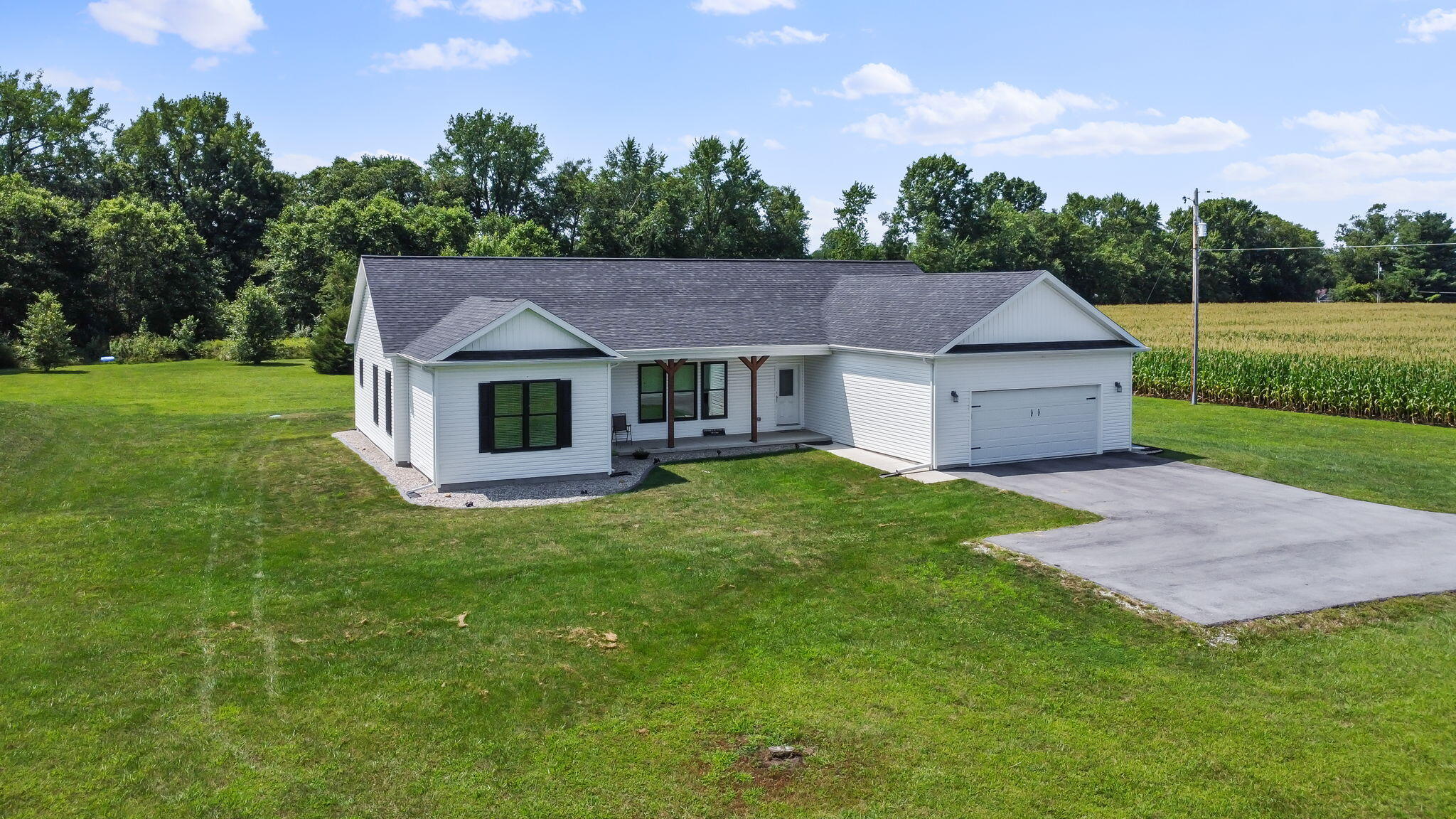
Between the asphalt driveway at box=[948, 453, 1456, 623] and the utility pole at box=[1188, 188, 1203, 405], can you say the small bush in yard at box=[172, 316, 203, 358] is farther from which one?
the utility pole at box=[1188, 188, 1203, 405]

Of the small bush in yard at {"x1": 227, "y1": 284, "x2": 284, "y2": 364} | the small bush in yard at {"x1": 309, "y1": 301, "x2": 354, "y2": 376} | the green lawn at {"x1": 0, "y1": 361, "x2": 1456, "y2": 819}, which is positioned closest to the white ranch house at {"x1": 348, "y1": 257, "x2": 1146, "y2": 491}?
the green lawn at {"x1": 0, "y1": 361, "x2": 1456, "y2": 819}

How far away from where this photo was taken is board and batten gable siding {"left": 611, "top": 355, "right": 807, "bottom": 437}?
2261 centimetres

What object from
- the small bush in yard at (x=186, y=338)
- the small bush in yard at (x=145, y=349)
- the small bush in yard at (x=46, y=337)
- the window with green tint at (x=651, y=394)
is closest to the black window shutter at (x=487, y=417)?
the window with green tint at (x=651, y=394)

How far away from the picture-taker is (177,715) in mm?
8281

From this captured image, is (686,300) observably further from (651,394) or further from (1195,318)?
(1195,318)

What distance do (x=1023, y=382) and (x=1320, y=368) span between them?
1525 centimetres

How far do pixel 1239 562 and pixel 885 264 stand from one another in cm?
1854

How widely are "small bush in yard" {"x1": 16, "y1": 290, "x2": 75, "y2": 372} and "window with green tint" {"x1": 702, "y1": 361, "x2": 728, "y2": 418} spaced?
1240 inches

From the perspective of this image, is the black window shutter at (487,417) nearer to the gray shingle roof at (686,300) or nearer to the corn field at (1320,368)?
the gray shingle roof at (686,300)

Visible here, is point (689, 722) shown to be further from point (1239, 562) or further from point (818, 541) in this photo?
point (1239, 562)

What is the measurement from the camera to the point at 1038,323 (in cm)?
2075

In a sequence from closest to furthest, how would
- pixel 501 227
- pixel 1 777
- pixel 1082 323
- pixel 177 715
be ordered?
pixel 1 777 → pixel 177 715 → pixel 1082 323 → pixel 501 227

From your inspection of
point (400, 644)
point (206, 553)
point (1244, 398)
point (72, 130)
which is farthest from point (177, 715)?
point (72, 130)

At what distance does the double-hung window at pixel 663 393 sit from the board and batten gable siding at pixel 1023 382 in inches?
248
